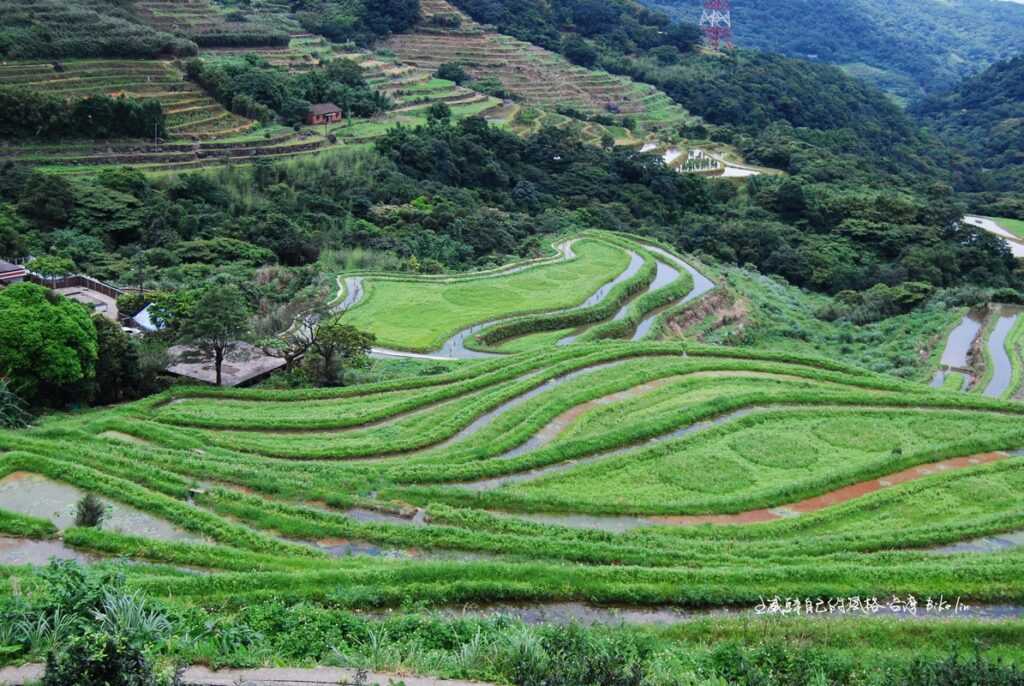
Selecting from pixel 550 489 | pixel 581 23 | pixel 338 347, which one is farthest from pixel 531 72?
pixel 550 489

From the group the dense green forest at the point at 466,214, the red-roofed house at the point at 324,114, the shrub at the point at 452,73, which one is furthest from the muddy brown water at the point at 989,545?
the shrub at the point at 452,73

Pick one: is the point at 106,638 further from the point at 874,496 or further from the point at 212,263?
the point at 212,263

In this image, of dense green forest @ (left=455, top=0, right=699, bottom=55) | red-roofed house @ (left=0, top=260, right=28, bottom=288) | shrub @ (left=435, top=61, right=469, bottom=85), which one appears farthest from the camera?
dense green forest @ (left=455, top=0, right=699, bottom=55)

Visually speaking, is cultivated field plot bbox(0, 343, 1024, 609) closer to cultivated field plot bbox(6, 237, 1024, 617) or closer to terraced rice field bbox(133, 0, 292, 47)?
cultivated field plot bbox(6, 237, 1024, 617)

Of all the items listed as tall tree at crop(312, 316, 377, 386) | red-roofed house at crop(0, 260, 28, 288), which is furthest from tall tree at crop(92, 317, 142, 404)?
red-roofed house at crop(0, 260, 28, 288)

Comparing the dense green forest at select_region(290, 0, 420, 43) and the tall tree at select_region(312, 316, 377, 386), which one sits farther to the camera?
the dense green forest at select_region(290, 0, 420, 43)

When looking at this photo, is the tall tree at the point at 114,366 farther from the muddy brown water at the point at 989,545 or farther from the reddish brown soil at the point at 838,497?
the muddy brown water at the point at 989,545
